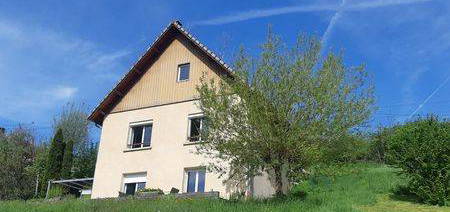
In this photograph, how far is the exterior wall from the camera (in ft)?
86.5

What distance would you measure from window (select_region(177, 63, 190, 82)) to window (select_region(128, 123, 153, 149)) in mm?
2757

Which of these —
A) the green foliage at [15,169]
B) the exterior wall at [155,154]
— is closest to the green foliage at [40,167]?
the green foliage at [15,169]

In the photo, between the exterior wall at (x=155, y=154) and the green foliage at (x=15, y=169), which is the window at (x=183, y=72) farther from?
the green foliage at (x=15, y=169)

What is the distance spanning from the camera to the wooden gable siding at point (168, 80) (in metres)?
28.0

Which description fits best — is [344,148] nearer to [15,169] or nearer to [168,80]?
[168,80]

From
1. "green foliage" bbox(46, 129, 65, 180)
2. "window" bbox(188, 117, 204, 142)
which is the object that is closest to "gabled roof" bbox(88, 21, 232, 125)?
"window" bbox(188, 117, 204, 142)

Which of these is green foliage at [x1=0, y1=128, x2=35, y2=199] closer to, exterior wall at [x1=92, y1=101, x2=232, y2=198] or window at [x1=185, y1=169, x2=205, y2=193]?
exterior wall at [x1=92, y1=101, x2=232, y2=198]

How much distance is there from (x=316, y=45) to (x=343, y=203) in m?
5.61

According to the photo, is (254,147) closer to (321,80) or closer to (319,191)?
(321,80)

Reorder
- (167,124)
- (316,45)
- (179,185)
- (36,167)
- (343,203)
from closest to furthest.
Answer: (343,203) → (316,45) → (179,185) → (167,124) → (36,167)

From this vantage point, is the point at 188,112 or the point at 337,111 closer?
the point at 337,111

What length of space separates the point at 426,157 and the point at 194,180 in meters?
10.8

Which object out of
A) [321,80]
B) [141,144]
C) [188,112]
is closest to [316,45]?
[321,80]

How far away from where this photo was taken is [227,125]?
1942 centimetres
